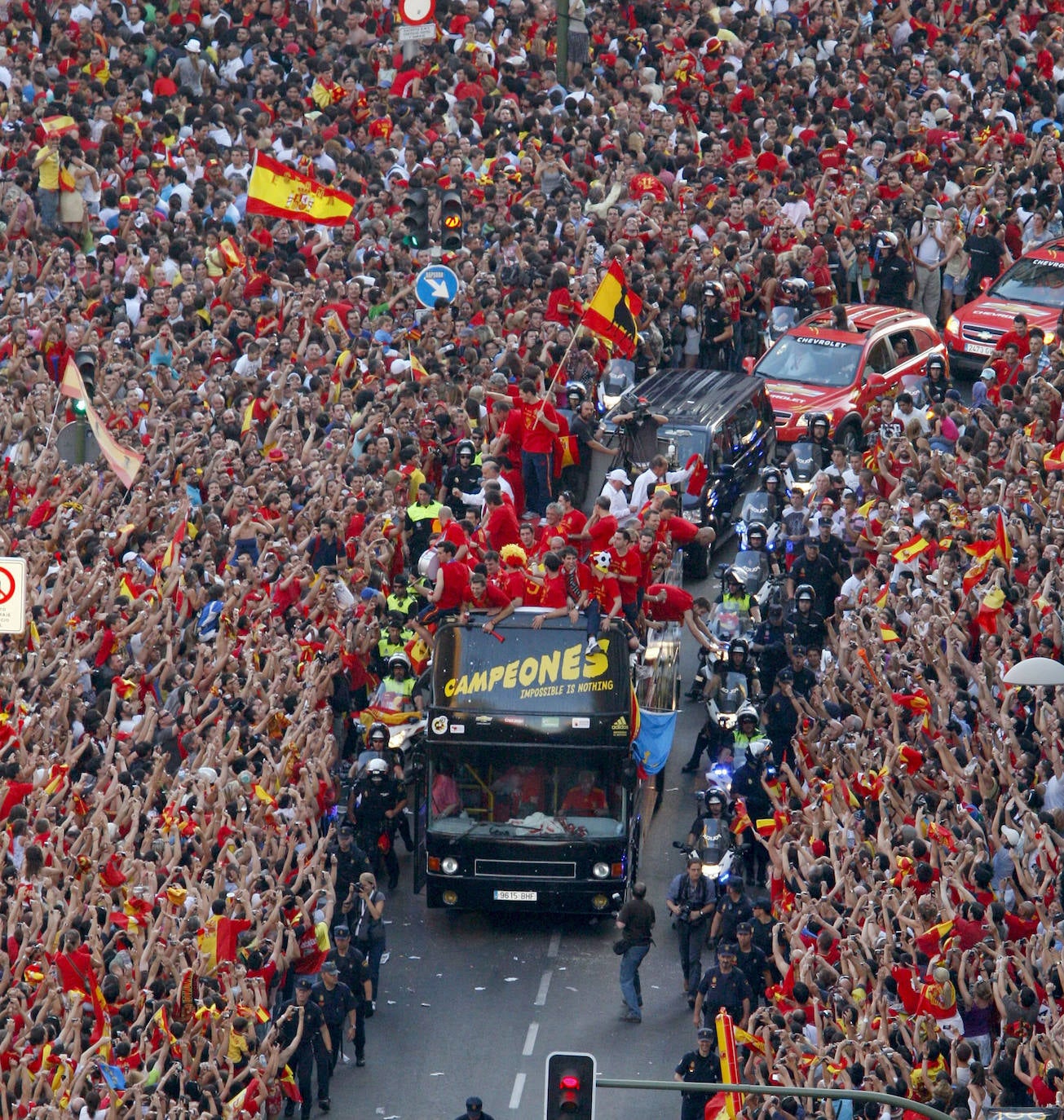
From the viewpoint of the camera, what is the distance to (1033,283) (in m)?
34.8

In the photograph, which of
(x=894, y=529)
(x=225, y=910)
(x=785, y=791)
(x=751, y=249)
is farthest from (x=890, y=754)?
(x=751, y=249)

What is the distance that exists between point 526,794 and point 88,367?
7.97 m

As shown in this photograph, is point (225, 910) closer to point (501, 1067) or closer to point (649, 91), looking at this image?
point (501, 1067)

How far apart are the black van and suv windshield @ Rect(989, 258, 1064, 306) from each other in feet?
14.4

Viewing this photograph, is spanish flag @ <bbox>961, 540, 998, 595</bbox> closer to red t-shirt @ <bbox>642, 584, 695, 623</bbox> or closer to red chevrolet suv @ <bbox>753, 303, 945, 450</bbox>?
red t-shirt @ <bbox>642, 584, 695, 623</bbox>

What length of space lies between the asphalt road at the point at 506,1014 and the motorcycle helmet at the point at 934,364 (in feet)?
28.7

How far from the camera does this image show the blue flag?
25344mm

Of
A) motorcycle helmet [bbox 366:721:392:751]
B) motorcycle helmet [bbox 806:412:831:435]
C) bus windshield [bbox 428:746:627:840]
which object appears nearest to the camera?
bus windshield [bbox 428:746:627:840]

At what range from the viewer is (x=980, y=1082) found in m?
18.8

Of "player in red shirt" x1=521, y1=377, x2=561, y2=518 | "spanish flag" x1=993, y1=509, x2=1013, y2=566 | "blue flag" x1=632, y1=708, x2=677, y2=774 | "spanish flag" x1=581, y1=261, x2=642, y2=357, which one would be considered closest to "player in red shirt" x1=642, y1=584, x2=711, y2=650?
"blue flag" x1=632, y1=708, x2=677, y2=774

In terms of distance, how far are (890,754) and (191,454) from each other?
27.5 feet

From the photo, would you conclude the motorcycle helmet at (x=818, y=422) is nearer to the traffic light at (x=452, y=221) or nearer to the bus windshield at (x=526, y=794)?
the traffic light at (x=452, y=221)

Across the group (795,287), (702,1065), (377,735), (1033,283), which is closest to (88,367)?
(377,735)

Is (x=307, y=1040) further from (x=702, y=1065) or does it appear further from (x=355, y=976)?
(x=702, y=1065)
